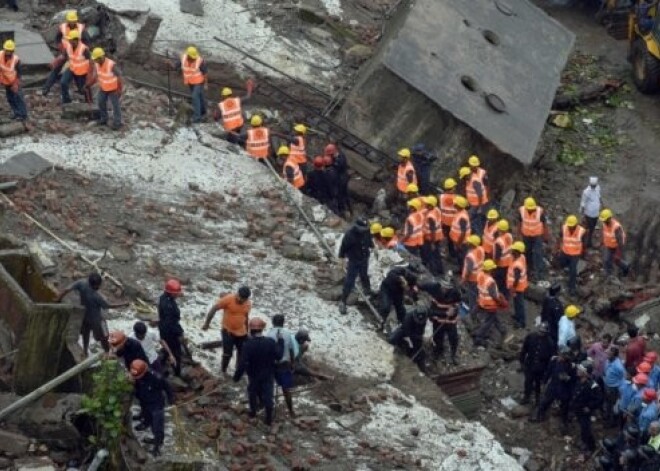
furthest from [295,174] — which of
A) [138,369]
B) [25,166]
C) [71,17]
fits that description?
[138,369]

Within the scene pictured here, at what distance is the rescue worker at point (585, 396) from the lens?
599 inches

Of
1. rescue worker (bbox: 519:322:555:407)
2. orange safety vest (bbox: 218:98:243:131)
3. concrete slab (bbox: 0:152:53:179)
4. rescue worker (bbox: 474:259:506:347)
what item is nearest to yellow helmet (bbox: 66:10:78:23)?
orange safety vest (bbox: 218:98:243:131)

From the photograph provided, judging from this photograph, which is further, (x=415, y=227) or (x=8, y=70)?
(x=8, y=70)

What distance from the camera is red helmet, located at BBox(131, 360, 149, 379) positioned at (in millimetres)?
12027

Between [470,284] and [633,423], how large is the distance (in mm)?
3632

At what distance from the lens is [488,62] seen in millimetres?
21469

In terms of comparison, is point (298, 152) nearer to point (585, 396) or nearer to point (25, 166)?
point (25, 166)

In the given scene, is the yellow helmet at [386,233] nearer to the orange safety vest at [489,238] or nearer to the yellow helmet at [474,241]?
the yellow helmet at [474,241]

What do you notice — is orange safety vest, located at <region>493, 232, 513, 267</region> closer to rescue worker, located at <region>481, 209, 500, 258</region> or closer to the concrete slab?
rescue worker, located at <region>481, 209, 500, 258</region>

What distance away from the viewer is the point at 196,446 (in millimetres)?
12922

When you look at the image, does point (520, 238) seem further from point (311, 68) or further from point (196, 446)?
point (196, 446)

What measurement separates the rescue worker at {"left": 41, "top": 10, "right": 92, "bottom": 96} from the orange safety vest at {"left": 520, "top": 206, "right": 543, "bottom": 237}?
7035 millimetres

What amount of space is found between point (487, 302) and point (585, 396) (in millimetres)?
2191

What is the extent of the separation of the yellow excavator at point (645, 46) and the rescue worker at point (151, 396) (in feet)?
45.2
